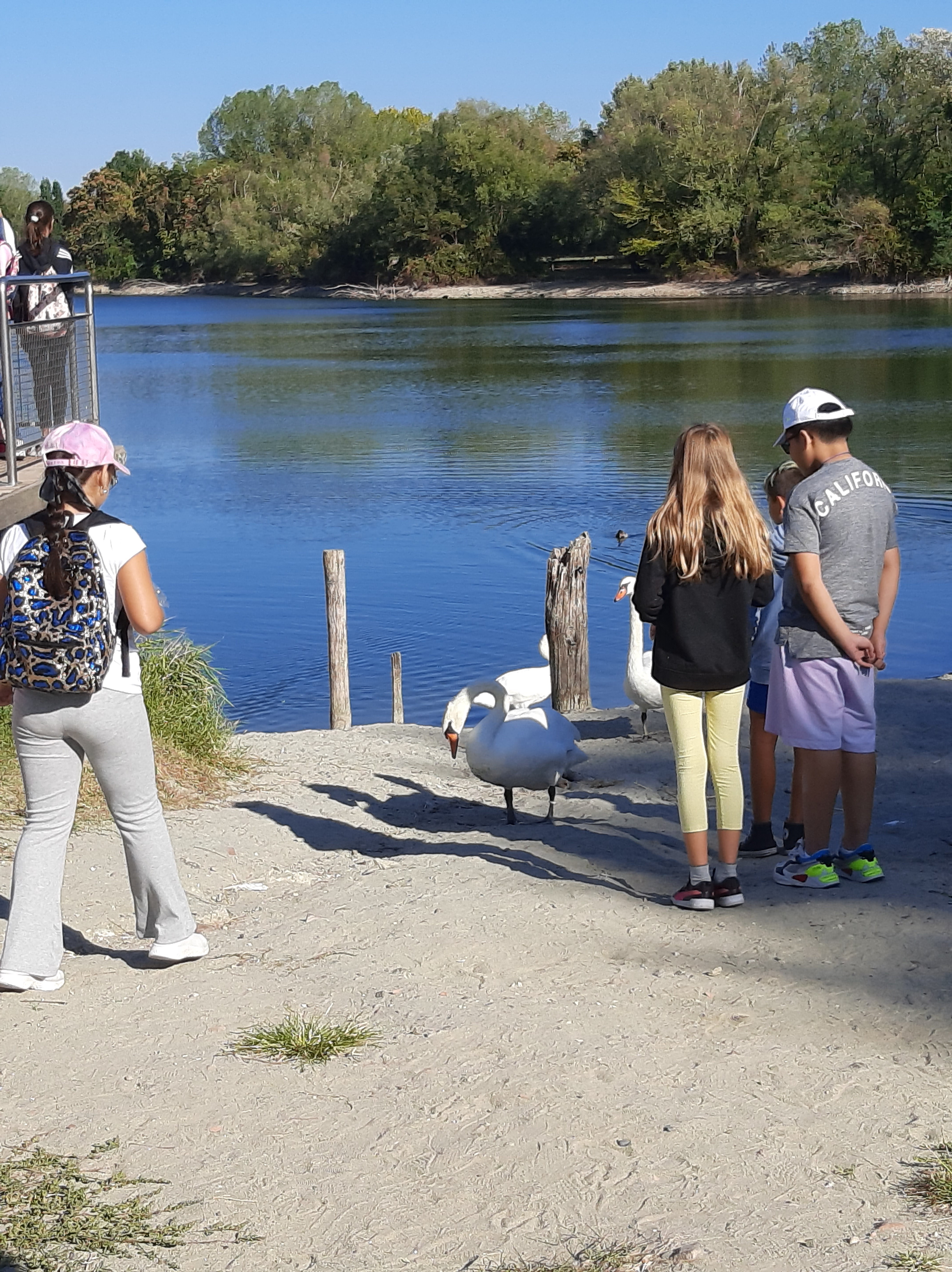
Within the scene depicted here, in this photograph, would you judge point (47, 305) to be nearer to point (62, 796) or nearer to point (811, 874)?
point (62, 796)

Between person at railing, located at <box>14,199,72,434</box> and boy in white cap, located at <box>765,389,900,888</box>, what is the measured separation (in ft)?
20.2

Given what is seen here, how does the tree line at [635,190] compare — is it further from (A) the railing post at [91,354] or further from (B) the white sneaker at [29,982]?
(B) the white sneaker at [29,982]

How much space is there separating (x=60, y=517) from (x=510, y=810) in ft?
12.6

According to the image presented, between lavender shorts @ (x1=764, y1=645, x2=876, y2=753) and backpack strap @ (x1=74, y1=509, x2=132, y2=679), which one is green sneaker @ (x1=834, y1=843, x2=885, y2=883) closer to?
lavender shorts @ (x1=764, y1=645, x2=876, y2=753)

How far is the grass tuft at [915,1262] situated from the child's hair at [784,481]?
11.9 feet

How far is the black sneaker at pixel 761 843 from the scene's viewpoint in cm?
662

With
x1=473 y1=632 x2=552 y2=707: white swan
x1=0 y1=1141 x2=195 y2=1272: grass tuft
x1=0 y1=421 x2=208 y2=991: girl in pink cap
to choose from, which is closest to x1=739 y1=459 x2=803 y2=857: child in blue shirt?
x1=0 y1=421 x2=208 y2=991: girl in pink cap

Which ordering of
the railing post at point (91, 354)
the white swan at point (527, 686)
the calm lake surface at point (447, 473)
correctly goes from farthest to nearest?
1. the calm lake surface at point (447, 473)
2. the railing post at point (91, 354)
3. the white swan at point (527, 686)

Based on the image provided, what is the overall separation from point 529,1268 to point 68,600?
99.1 inches

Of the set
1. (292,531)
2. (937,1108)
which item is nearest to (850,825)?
(937,1108)

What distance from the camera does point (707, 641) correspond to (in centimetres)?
546

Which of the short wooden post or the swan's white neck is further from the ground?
the swan's white neck

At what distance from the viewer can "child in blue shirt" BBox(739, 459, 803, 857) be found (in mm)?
6398

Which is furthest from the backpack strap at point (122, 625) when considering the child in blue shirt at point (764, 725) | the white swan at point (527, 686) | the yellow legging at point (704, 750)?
the white swan at point (527, 686)
